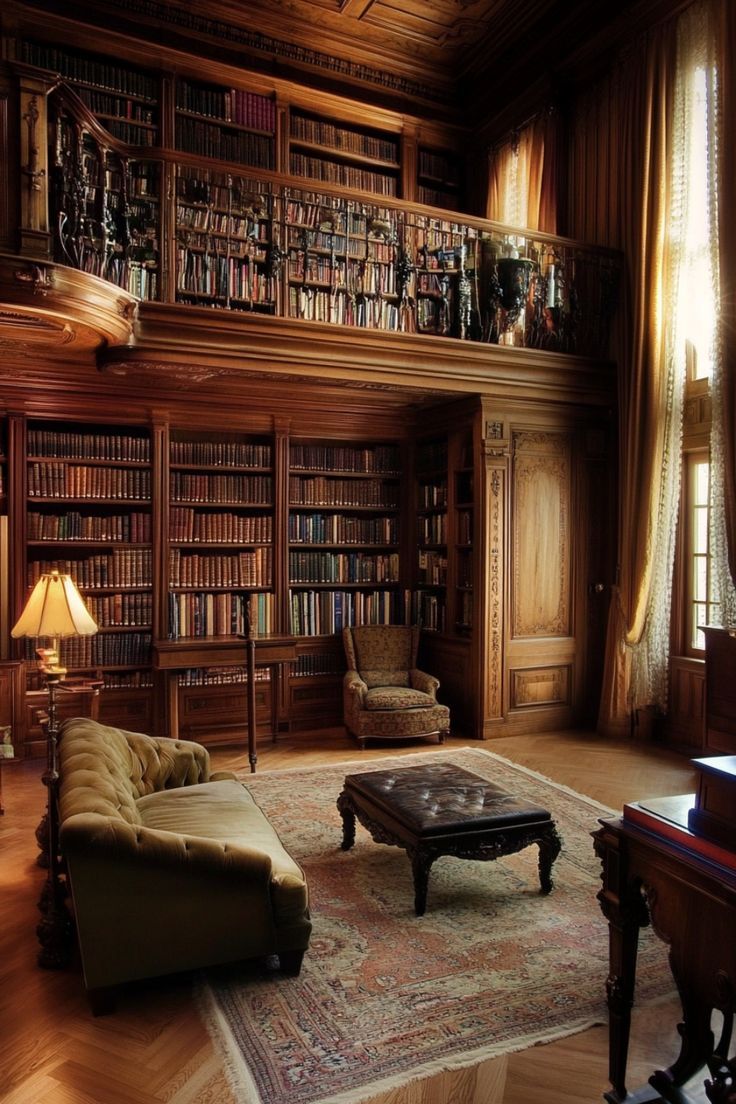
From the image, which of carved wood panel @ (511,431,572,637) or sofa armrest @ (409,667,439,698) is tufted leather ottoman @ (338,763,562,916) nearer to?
sofa armrest @ (409,667,439,698)

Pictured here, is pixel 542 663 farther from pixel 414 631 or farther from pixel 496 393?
pixel 496 393

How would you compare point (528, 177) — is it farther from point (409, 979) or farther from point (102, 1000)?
point (102, 1000)

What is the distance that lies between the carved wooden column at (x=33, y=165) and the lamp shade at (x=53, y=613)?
71.7 inches

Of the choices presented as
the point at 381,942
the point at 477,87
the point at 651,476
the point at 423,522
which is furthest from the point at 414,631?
the point at 477,87

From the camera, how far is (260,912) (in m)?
2.78

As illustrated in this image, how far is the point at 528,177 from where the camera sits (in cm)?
749

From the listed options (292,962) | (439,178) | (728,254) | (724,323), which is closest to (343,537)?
(724,323)

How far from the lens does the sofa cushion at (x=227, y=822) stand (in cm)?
280

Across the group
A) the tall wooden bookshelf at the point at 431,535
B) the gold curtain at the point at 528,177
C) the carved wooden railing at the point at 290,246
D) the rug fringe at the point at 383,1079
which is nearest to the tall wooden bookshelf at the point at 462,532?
the tall wooden bookshelf at the point at 431,535

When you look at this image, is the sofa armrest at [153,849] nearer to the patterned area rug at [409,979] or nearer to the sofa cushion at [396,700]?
the patterned area rug at [409,979]

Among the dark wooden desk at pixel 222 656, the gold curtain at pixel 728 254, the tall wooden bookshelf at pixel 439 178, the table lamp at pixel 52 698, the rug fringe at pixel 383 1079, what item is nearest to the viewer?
the rug fringe at pixel 383 1079

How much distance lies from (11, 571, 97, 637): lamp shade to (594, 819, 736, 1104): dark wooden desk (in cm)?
236

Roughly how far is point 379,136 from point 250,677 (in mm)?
5631

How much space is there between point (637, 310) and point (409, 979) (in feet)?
16.8
